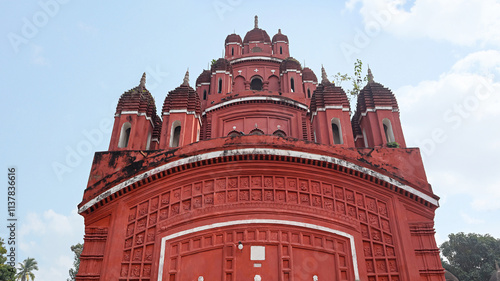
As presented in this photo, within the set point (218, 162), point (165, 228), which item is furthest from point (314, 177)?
point (165, 228)

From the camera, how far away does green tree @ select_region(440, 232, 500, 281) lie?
32.5 m

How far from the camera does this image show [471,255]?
34.2 m

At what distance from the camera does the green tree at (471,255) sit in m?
32.5

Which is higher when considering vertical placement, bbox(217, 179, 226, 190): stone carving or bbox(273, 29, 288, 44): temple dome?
bbox(273, 29, 288, 44): temple dome

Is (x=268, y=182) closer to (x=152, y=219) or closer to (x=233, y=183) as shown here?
(x=233, y=183)

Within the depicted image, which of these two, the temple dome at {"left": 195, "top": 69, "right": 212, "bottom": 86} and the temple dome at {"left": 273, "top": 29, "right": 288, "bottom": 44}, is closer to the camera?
the temple dome at {"left": 195, "top": 69, "right": 212, "bottom": 86}

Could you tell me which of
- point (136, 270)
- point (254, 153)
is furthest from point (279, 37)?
point (136, 270)

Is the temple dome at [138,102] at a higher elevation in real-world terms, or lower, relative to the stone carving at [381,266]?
higher

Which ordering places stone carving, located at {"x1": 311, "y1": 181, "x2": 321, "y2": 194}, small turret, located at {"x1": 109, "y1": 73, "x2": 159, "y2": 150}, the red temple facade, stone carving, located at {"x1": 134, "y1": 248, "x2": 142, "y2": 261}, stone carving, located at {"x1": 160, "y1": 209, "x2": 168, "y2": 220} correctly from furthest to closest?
small turret, located at {"x1": 109, "y1": 73, "x2": 159, "y2": 150} → stone carving, located at {"x1": 311, "y1": 181, "x2": 321, "y2": 194} → stone carving, located at {"x1": 160, "y1": 209, "x2": 168, "y2": 220} → stone carving, located at {"x1": 134, "y1": 248, "x2": 142, "y2": 261} → the red temple facade

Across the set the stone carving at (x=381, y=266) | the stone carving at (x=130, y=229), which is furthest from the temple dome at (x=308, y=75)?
the stone carving at (x=130, y=229)

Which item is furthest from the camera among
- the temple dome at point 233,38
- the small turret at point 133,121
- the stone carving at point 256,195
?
the temple dome at point 233,38

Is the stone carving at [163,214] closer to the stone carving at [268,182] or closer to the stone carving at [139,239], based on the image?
the stone carving at [139,239]

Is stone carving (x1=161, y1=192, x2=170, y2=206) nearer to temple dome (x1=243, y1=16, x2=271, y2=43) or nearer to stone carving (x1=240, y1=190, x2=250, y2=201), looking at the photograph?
stone carving (x1=240, y1=190, x2=250, y2=201)

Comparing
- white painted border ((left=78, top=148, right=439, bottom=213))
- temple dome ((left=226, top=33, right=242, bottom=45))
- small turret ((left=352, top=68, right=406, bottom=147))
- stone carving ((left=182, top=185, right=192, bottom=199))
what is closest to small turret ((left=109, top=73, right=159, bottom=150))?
white painted border ((left=78, top=148, right=439, bottom=213))
